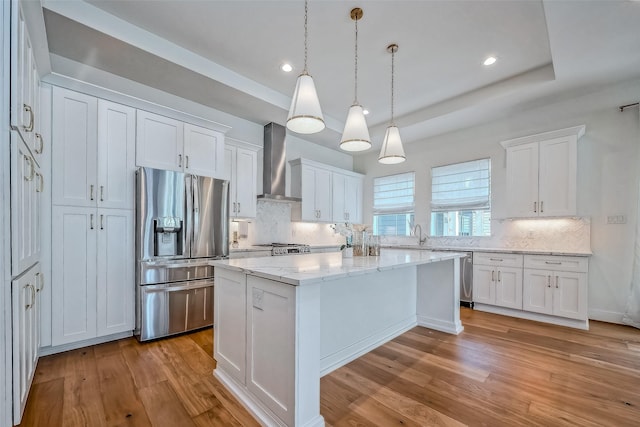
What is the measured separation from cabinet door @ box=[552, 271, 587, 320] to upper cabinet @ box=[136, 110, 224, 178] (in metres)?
4.45

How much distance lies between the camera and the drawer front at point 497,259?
3.68m

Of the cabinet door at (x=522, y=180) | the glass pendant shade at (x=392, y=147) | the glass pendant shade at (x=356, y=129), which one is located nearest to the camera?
the glass pendant shade at (x=356, y=129)

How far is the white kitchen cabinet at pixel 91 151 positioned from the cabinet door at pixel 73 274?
16 cm

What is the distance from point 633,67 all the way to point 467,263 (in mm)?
2861

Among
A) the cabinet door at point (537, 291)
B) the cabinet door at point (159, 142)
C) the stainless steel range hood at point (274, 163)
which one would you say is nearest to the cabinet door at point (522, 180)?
the cabinet door at point (537, 291)

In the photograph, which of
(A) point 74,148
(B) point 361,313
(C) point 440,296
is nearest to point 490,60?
(C) point 440,296

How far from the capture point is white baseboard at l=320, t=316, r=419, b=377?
2232 millimetres

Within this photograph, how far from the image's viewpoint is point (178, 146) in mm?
3203

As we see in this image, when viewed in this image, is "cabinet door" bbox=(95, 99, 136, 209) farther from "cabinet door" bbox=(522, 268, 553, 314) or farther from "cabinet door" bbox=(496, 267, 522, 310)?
"cabinet door" bbox=(522, 268, 553, 314)

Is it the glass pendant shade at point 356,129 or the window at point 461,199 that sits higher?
the glass pendant shade at point 356,129

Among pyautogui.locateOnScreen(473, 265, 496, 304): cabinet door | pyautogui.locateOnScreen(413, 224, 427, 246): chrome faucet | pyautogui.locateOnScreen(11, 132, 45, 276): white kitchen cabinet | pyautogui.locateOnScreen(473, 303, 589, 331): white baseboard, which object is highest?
pyautogui.locateOnScreen(11, 132, 45, 276): white kitchen cabinet

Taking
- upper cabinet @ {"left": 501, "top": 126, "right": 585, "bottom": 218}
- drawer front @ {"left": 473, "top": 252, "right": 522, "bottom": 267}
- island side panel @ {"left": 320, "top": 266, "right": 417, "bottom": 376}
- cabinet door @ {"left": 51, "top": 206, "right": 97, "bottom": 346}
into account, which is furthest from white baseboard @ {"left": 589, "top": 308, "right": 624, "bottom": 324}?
cabinet door @ {"left": 51, "top": 206, "right": 97, "bottom": 346}

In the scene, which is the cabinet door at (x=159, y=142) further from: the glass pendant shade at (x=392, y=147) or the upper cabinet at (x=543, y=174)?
the upper cabinet at (x=543, y=174)

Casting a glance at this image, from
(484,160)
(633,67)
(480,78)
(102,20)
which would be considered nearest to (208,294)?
(102,20)
